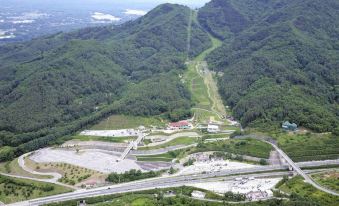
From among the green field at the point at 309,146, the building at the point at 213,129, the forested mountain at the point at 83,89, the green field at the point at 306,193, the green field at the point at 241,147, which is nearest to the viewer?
the green field at the point at 306,193

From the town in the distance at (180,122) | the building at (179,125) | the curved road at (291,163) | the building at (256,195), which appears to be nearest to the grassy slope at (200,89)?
the town in the distance at (180,122)

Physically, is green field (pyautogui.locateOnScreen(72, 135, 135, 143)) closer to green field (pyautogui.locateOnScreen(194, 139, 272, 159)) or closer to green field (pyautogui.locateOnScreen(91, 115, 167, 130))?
green field (pyautogui.locateOnScreen(91, 115, 167, 130))

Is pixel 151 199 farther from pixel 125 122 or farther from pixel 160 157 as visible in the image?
pixel 125 122

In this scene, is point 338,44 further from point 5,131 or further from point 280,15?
point 5,131

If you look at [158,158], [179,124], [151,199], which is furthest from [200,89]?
[151,199]

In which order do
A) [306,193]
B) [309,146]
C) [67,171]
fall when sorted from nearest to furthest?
[306,193] < [67,171] < [309,146]

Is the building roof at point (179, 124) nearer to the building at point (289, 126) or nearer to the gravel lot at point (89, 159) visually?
the gravel lot at point (89, 159)

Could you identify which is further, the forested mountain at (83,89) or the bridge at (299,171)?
the forested mountain at (83,89)

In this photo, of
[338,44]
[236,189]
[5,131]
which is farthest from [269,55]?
[5,131]
